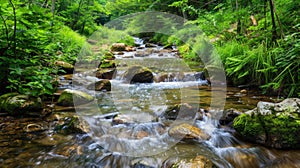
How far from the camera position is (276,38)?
4859 millimetres

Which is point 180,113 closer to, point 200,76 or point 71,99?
point 71,99

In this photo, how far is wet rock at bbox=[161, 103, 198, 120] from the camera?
3774 mm

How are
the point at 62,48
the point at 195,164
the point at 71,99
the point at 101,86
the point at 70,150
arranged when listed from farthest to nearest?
the point at 101,86 → the point at 62,48 → the point at 71,99 → the point at 70,150 → the point at 195,164

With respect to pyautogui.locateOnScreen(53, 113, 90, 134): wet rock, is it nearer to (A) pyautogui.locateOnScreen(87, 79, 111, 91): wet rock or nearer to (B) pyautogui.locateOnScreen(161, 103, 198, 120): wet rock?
(B) pyautogui.locateOnScreen(161, 103, 198, 120): wet rock

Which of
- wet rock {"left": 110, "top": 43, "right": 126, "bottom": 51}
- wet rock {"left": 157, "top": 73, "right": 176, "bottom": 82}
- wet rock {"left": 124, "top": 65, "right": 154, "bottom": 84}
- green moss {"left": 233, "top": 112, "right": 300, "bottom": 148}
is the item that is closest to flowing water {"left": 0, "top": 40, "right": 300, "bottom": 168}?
green moss {"left": 233, "top": 112, "right": 300, "bottom": 148}

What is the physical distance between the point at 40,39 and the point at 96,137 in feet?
6.95

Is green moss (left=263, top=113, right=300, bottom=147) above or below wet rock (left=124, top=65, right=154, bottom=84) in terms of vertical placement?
below

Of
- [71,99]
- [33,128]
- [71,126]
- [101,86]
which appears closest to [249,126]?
[71,126]

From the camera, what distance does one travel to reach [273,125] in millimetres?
2748

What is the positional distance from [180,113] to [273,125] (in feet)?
4.93

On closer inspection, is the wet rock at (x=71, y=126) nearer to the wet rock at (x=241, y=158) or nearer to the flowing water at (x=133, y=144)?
the flowing water at (x=133, y=144)

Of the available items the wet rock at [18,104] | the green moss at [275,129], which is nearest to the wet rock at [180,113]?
the green moss at [275,129]

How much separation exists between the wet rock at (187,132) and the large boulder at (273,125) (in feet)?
1.67

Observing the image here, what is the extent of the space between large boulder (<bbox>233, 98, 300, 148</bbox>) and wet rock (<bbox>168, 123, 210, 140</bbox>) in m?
0.51
